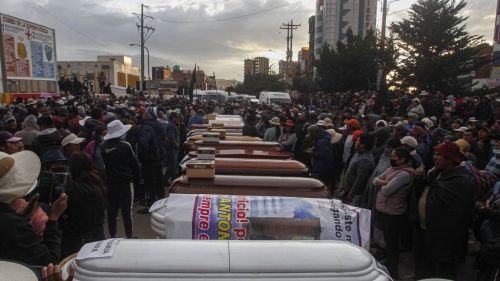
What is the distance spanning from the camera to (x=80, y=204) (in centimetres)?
383

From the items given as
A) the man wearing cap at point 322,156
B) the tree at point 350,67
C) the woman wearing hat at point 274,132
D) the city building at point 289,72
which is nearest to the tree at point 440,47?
the tree at point 350,67

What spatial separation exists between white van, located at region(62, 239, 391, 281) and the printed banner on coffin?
32.4 inches

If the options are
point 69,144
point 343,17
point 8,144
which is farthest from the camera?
point 343,17

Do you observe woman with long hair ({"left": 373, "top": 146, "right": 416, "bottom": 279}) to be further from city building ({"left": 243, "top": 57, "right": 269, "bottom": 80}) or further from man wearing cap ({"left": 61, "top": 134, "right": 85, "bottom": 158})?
city building ({"left": 243, "top": 57, "right": 269, "bottom": 80})

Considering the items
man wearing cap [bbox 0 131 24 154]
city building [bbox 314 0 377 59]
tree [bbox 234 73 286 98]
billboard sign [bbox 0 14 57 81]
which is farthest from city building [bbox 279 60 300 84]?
man wearing cap [bbox 0 131 24 154]

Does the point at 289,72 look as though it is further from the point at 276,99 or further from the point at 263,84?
the point at 276,99

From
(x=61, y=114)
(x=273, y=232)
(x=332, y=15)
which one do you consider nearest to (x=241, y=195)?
(x=273, y=232)

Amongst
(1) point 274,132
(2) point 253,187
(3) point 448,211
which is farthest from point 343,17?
(2) point 253,187

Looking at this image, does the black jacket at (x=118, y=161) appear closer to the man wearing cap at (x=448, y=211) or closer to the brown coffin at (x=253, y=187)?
the brown coffin at (x=253, y=187)

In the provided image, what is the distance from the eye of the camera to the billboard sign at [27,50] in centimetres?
1747

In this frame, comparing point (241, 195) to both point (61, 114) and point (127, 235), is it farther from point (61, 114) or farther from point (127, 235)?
point (61, 114)

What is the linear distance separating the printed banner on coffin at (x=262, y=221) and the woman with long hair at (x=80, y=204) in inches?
56.2

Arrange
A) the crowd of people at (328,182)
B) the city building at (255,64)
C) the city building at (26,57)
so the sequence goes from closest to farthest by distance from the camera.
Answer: the crowd of people at (328,182) → the city building at (26,57) → the city building at (255,64)

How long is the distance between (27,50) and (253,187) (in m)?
19.5
